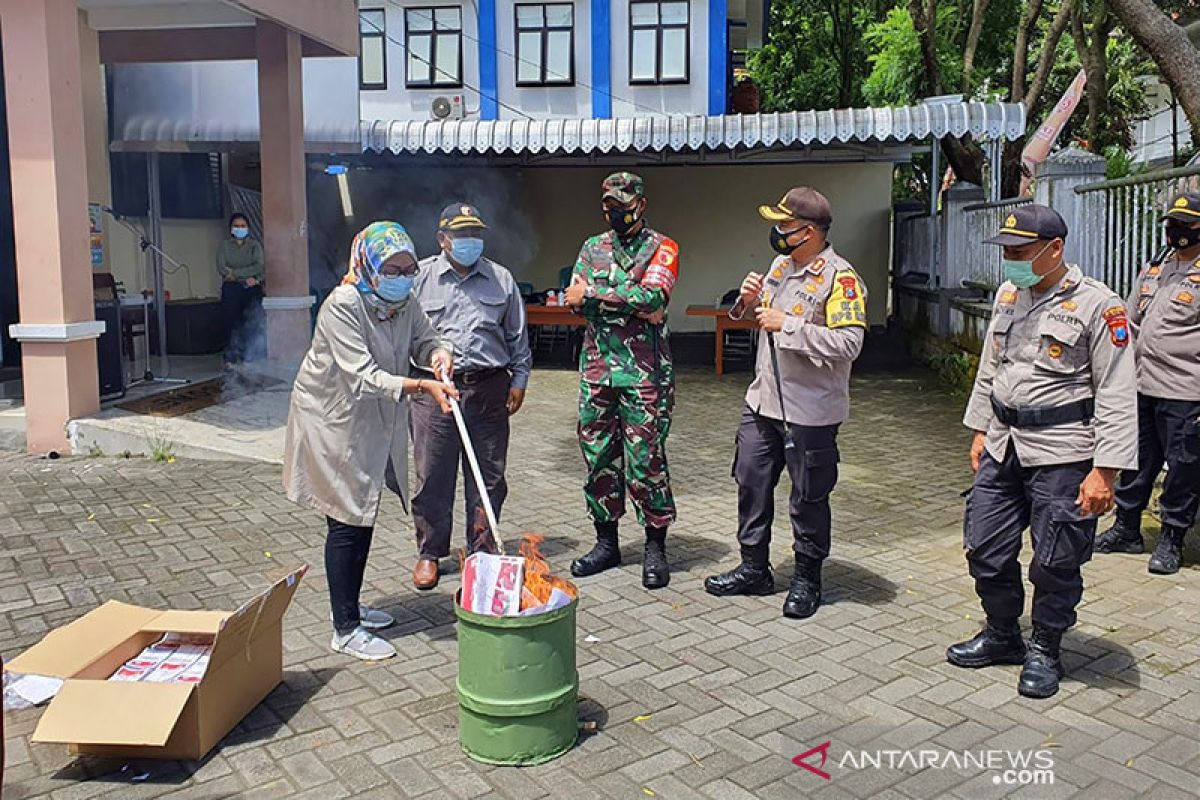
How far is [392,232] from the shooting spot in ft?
13.5

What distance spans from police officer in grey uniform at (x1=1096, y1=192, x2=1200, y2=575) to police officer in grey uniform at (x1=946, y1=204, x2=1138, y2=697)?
1754mm

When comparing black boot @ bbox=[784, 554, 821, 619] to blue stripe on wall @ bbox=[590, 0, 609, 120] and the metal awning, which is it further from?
blue stripe on wall @ bbox=[590, 0, 609, 120]

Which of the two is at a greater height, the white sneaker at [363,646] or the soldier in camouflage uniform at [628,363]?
the soldier in camouflage uniform at [628,363]

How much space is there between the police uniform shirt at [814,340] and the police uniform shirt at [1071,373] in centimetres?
67

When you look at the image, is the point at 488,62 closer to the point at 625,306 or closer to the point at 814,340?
the point at 625,306

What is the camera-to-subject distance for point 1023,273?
3949 millimetres

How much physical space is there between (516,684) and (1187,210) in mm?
4029

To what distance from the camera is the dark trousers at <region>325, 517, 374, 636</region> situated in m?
4.23

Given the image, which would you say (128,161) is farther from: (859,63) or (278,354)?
(859,63)

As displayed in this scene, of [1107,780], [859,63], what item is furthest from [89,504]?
[859,63]

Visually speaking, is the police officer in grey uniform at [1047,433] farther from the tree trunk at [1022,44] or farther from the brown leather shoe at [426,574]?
the tree trunk at [1022,44]

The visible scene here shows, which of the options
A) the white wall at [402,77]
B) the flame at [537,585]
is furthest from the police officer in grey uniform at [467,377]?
the white wall at [402,77]

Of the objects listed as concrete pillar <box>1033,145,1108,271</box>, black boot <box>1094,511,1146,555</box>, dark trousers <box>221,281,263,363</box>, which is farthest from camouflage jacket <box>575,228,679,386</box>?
dark trousers <box>221,281,263,363</box>

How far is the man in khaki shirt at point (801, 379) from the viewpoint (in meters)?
4.51
